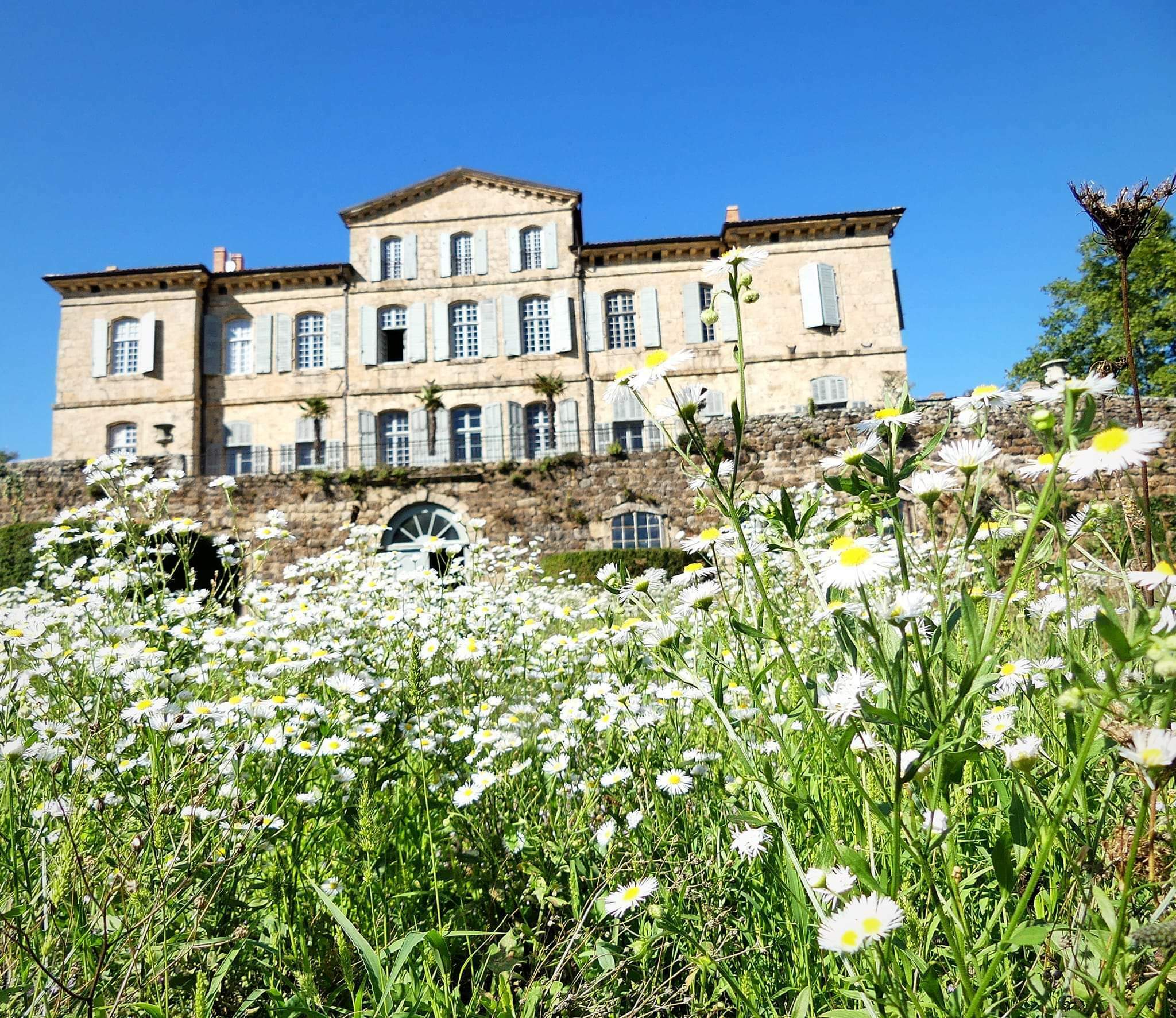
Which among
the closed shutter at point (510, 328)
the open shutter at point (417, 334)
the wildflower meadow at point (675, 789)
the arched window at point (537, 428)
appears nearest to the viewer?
the wildflower meadow at point (675, 789)

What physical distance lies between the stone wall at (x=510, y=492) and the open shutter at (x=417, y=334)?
6.66 m

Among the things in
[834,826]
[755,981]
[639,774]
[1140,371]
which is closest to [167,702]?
[639,774]

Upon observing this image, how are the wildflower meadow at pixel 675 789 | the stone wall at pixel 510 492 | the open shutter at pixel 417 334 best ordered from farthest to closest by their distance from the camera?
the open shutter at pixel 417 334 < the stone wall at pixel 510 492 < the wildflower meadow at pixel 675 789

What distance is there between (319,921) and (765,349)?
2151 centimetres

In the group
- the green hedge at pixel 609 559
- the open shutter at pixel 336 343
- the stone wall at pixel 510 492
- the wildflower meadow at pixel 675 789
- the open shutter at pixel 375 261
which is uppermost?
the open shutter at pixel 375 261

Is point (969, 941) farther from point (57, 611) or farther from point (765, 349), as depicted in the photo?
point (765, 349)

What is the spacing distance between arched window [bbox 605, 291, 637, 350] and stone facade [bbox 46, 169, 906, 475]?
6 centimetres

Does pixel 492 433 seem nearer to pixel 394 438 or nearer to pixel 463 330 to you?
pixel 394 438

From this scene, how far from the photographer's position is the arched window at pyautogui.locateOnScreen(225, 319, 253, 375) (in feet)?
74.9

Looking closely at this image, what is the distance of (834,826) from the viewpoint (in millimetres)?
2098

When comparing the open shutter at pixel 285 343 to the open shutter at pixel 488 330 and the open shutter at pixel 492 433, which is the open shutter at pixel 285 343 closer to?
the open shutter at pixel 488 330

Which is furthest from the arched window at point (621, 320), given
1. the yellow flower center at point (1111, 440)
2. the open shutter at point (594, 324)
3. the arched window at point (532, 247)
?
the yellow flower center at point (1111, 440)

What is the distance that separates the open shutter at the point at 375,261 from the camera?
910 inches

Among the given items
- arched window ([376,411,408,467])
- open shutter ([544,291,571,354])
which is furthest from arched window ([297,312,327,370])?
open shutter ([544,291,571,354])
